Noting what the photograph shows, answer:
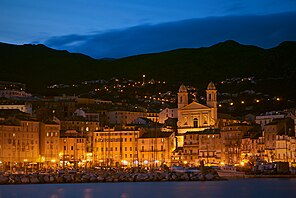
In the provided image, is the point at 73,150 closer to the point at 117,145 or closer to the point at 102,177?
the point at 117,145

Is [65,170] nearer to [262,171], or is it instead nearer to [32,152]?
[32,152]

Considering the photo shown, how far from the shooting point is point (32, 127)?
3999 inches

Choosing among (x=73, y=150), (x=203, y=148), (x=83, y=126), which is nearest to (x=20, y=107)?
(x=83, y=126)

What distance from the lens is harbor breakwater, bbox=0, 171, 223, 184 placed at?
83312mm

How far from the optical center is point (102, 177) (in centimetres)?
8669

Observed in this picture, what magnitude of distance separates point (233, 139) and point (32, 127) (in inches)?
1006

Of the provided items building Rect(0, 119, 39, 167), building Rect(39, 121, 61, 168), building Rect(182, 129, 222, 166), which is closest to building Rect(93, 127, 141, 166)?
building Rect(182, 129, 222, 166)

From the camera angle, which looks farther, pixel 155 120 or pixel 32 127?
pixel 155 120

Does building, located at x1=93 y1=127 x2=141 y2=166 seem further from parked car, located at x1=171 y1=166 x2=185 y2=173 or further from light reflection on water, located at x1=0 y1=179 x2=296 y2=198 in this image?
light reflection on water, located at x1=0 y1=179 x2=296 y2=198

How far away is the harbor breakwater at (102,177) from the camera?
8331 cm

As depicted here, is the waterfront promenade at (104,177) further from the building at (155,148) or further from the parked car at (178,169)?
the building at (155,148)

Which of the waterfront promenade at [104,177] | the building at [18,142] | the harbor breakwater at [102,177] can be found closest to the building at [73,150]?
the building at [18,142]

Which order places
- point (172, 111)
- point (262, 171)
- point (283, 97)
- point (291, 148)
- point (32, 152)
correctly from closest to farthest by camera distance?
1. point (262, 171)
2. point (291, 148)
3. point (32, 152)
4. point (172, 111)
5. point (283, 97)

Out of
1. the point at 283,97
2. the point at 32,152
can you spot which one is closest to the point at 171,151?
the point at 32,152
